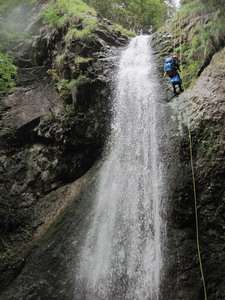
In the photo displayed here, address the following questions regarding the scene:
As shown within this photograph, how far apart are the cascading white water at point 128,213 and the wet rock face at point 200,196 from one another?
1.31 ft

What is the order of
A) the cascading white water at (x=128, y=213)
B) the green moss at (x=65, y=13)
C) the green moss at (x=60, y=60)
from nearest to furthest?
the cascading white water at (x=128, y=213) → the green moss at (x=60, y=60) → the green moss at (x=65, y=13)

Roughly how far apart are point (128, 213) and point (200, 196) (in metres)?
1.97

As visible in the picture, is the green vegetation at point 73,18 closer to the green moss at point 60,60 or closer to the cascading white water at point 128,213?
the green moss at point 60,60

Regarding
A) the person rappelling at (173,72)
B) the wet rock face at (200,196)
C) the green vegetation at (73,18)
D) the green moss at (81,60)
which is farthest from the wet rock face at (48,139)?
the wet rock face at (200,196)

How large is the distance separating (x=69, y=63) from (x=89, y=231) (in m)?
7.12

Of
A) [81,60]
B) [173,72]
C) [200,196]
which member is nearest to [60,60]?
[81,60]

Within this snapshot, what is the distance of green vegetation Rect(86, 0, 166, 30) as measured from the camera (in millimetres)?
24609

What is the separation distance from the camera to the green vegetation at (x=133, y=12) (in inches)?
969

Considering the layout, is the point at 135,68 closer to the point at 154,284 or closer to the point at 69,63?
the point at 69,63

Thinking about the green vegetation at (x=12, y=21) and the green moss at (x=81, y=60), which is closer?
the green moss at (x=81, y=60)

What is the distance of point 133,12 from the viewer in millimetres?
26781

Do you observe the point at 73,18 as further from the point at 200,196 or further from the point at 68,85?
the point at 200,196

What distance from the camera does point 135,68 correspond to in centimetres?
1330

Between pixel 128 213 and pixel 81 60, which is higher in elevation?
pixel 81 60
